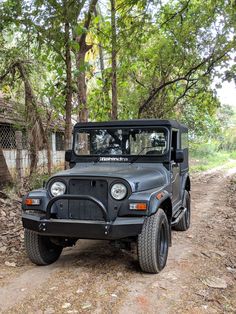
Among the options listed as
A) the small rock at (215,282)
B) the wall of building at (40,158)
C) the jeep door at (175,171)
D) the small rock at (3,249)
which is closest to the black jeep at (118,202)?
the jeep door at (175,171)

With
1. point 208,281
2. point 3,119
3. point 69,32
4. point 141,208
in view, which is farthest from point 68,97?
point 3,119

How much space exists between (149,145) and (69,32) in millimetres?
2925

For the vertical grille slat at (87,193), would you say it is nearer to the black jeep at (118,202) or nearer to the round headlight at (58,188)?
the black jeep at (118,202)

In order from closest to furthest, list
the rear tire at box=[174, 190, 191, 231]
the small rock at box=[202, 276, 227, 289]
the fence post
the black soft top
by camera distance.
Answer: the small rock at box=[202, 276, 227, 289]
the black soft top
the rear tire at box=[174, 190, 191, 231]
the fence post

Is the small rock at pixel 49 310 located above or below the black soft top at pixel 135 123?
below

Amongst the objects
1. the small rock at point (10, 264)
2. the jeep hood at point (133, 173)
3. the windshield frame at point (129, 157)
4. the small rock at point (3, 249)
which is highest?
the windshield frame at point (129, 157)

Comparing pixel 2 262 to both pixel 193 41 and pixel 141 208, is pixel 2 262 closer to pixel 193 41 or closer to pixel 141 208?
pixel 141 208

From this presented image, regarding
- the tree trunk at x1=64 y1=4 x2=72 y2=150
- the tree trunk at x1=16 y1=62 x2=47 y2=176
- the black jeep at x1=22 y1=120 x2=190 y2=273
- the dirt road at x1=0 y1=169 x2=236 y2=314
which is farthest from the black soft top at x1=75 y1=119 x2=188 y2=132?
the tree trunk at x1=16 y1=62 x2=47 y2=176

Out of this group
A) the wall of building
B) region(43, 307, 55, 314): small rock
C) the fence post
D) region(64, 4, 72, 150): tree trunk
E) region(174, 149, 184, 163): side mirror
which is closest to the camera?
region(43, 307, 55, 314): small rock

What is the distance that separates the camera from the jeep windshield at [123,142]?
5762 millimetres

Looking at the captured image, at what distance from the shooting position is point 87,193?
4695 millimetres

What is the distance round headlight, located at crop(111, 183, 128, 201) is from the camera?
14.9ft

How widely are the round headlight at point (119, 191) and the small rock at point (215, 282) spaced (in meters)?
1.45

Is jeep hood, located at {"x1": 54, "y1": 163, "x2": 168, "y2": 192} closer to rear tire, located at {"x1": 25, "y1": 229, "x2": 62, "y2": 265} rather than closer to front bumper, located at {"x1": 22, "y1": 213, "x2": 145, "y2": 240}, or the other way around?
front bumper, located at {"x1": 22, "y1": 213, "x2": 145, "y2": 240}
